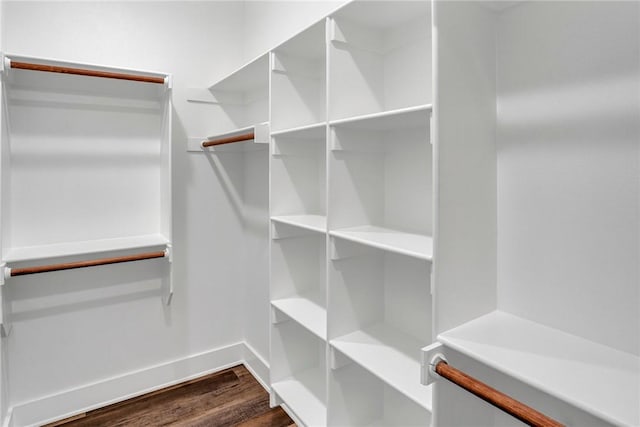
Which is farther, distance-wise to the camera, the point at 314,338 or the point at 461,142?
the point at 314,338

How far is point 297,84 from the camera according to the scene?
188cm

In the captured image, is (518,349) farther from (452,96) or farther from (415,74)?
(415,74)

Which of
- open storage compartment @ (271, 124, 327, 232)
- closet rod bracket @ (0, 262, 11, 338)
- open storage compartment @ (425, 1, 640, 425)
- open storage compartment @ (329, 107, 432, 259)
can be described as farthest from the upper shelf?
open storage compartment @ (425, 1, 640, 425)

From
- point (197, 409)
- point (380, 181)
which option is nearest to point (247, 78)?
point (380, 181)

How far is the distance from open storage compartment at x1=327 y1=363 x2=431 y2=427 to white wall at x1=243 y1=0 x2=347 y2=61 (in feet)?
5.59

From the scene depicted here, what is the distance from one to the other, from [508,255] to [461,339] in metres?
0.34

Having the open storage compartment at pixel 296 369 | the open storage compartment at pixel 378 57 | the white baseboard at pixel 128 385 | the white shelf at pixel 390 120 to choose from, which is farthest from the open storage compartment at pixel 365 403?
the open storage compartment at pixel 378 57

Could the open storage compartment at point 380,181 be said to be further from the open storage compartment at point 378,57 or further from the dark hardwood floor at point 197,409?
the dark hardwood floor at point 197,409

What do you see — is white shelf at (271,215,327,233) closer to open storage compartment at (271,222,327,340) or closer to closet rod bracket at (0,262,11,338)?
open storage compartment at (271,222,327,340)

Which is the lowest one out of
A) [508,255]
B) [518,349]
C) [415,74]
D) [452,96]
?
[518,349]

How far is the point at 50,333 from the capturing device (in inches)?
80.8

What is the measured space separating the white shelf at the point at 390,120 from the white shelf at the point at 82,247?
1.35 m

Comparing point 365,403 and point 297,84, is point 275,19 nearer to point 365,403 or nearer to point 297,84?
point 297,84

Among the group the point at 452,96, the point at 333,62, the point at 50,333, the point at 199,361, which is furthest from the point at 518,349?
the point at 50,333
